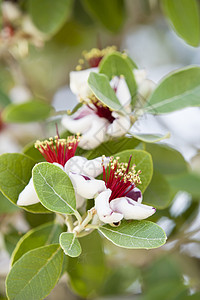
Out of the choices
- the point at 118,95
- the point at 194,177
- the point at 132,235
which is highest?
the point at 118,95

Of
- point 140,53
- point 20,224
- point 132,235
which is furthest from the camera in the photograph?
point 140,53

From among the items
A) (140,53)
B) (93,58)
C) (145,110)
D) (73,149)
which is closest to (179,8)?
(93,58)

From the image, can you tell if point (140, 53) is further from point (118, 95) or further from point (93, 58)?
point (118, 95)

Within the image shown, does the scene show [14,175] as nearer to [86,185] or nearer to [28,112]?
[86,185]

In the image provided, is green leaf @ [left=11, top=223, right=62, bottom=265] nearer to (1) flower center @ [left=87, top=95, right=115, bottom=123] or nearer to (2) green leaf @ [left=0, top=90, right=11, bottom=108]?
(1) flower center @ [left=87, top=95, right=115, bottom=123]

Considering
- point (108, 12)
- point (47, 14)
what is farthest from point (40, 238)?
point (108, 12)

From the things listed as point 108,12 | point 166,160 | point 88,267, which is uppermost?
point 108,12
